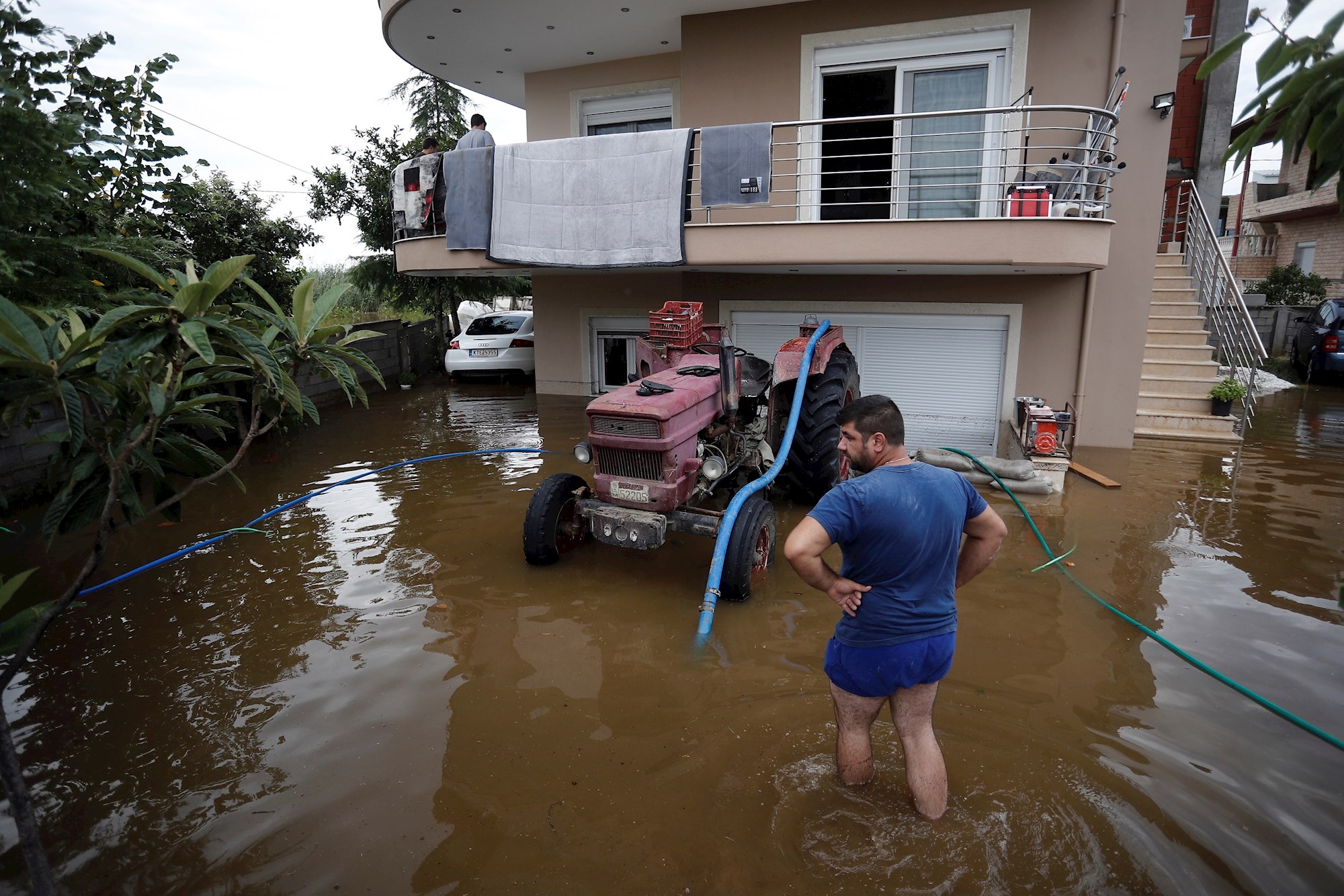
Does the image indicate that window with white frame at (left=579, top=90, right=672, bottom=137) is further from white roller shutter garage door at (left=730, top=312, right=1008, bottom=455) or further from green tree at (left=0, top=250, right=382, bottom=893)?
green tree at (left=0, top=250, right=382, bottom=893)

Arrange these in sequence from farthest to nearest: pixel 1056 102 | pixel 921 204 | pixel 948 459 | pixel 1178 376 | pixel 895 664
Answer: pixel 1178 376, pixel 921 204, pixel 1056 102, pixel 948 459, pixel 895 664

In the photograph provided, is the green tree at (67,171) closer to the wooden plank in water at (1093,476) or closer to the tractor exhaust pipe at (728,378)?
the tractor exhaust pipe at (728,378)

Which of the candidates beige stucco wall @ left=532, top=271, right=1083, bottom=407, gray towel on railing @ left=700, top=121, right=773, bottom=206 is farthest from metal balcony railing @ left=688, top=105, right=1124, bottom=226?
beige stucco wall @ left=532, top=271, right=1083, bottom=407

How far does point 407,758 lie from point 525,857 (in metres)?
0.91

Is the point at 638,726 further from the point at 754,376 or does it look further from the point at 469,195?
the point at 469,195

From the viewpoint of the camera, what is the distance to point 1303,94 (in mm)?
1739

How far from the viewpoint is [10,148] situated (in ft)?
9.61

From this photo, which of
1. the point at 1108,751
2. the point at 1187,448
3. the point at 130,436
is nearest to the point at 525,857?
the point at 130,436

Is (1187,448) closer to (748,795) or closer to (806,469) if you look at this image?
(806,469)

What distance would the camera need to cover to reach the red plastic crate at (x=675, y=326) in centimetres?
675

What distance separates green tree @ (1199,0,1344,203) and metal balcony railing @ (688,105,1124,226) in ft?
18.5

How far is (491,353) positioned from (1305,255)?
22.6 m

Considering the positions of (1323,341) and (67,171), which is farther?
(1323,341)

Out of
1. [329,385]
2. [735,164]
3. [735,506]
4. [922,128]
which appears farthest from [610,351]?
[735,506]
